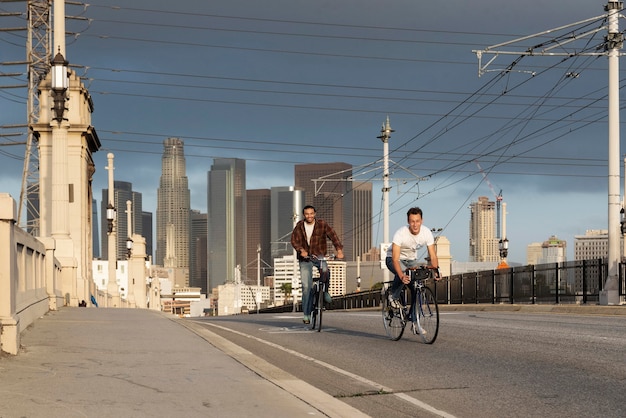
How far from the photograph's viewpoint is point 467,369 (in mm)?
9469

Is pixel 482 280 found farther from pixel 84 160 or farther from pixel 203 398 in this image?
pixel 203 398

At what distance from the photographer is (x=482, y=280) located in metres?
37.7

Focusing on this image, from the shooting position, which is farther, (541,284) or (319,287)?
(541,284)

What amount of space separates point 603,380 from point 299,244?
6.73 meters

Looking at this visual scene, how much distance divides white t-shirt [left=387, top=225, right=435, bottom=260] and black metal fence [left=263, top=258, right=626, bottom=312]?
17.4 meters

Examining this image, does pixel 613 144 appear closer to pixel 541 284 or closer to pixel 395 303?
pixel 541 284

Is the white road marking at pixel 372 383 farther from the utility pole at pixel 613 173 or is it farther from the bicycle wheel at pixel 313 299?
the utility pole at pixel 613 173

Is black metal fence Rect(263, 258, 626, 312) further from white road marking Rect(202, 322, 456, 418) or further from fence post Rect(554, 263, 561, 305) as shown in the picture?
white road marking Rect(202, 322, 456, 418)

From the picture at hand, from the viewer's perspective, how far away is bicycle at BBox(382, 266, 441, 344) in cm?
1186

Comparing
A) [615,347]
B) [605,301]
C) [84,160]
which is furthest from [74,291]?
[615,347]

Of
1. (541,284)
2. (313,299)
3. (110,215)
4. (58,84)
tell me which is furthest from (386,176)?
(313,299)

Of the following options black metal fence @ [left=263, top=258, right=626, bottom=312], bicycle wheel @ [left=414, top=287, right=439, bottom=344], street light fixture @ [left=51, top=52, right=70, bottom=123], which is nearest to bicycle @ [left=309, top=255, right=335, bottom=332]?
bicycle wheel @ [left=414, top=287, right=439, bottom=344]

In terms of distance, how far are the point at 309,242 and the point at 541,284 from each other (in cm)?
1989

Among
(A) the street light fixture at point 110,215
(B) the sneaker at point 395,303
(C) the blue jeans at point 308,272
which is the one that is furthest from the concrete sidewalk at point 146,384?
(A) the street light fixture at point 110,215
